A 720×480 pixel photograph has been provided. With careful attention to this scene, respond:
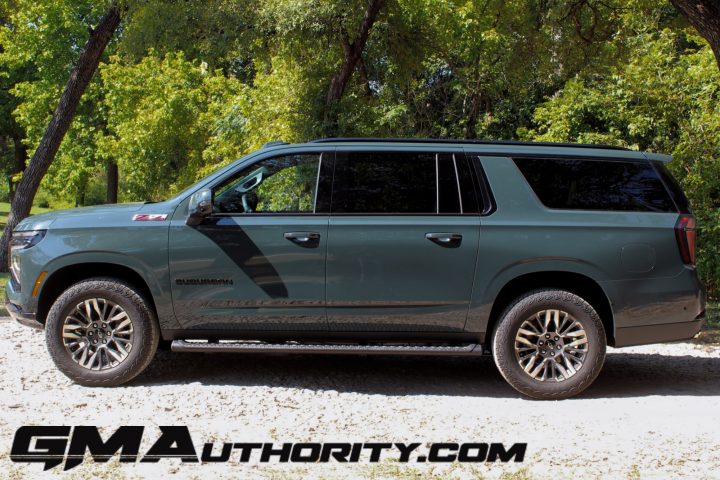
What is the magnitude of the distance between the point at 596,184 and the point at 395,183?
1.58 metres

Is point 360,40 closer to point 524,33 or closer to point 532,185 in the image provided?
point 524,33

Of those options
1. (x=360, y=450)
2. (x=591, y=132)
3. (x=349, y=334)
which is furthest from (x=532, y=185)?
(x=591, y=132)

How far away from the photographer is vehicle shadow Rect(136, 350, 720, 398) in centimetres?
641

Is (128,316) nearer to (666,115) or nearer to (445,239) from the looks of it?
(445,239)

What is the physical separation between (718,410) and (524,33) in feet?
44.3

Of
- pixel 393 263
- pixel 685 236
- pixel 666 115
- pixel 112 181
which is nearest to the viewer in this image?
pixel 393 263

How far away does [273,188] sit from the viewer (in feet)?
20.8

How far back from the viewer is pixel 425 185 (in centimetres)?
618

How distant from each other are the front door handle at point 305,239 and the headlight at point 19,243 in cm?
198

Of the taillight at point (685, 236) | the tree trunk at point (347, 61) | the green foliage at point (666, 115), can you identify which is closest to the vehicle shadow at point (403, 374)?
the taillight at point (685, 236)

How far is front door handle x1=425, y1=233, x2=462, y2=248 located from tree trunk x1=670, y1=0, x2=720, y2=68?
4.61 m

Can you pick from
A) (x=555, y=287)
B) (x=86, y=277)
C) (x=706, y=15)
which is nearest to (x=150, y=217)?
(x=86, y=277)

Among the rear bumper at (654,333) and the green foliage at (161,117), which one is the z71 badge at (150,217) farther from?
the green foliage at (161,117)

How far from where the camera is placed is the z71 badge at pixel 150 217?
20.2 feet
